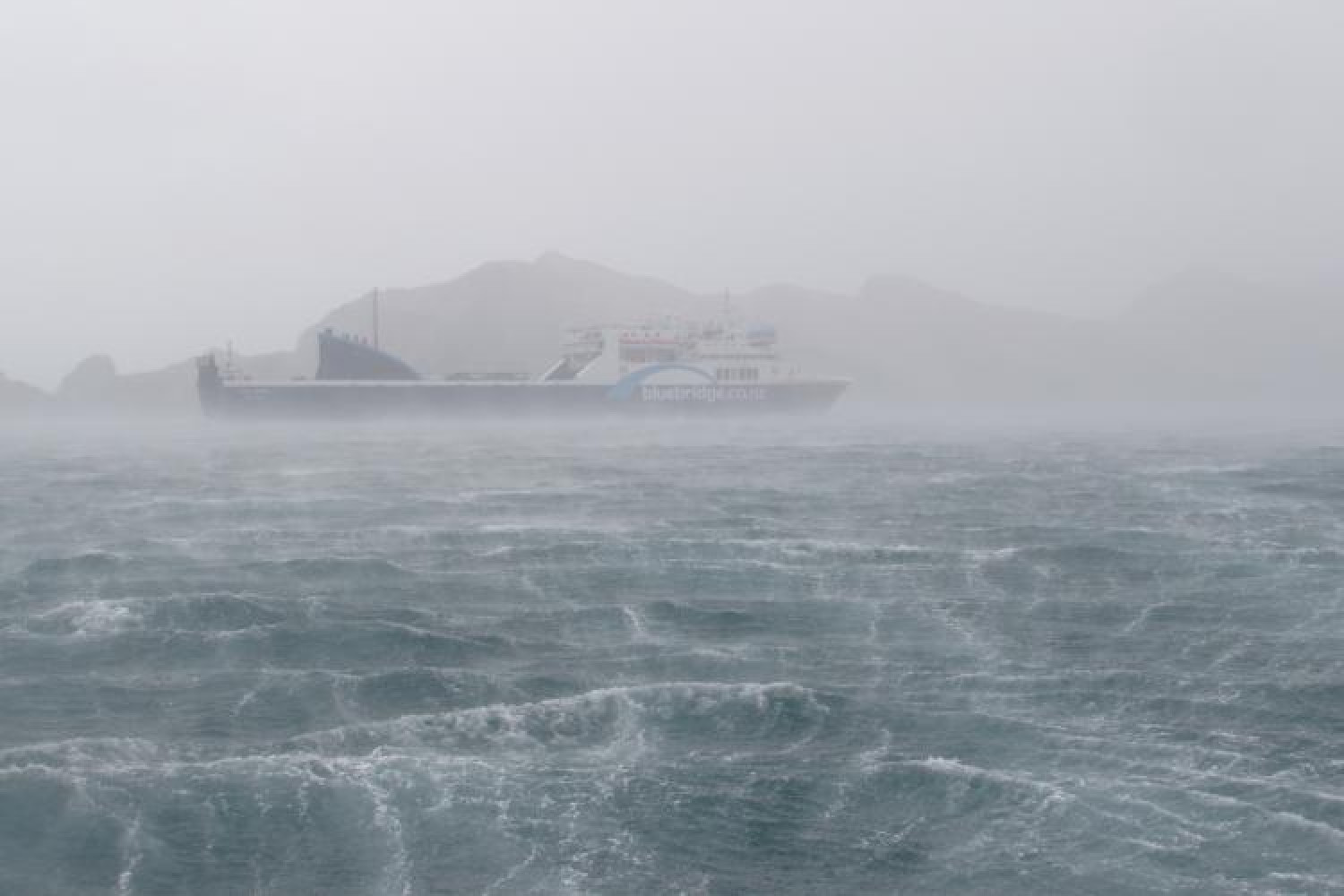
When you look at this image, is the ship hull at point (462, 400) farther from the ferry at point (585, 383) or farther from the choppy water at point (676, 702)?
the choppy water at point (676, 702)

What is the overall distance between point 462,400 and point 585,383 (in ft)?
33.9

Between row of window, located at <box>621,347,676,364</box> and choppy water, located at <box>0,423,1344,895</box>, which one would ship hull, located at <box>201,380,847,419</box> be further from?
choppy water, located at <box>0,423,1344,895</box>

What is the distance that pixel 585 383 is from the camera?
95812 millimetres

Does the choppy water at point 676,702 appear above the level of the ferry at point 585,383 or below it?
below

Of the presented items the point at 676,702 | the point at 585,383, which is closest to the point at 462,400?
the point at 585,383


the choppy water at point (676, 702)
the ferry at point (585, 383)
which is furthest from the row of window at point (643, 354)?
the choppy water at point (676, 702)

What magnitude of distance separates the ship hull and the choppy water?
59.6 m

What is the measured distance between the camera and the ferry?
89.9 metres

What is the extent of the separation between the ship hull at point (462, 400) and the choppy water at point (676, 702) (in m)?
59.6

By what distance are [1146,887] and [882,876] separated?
210 cm

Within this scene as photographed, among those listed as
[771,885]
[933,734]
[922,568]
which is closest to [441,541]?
[922,568]

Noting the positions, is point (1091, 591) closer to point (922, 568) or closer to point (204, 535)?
point (922, 568)

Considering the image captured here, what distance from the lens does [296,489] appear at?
3853cm

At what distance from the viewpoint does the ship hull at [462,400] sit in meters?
89.2
